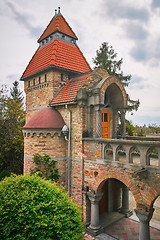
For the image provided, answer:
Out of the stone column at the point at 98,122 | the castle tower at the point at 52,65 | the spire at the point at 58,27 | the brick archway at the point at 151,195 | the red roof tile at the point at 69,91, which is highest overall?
the spire at the point at 58,27

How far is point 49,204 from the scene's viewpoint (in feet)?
16.8

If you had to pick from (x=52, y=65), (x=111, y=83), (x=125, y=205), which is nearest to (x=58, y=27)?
(x=52, y=65)

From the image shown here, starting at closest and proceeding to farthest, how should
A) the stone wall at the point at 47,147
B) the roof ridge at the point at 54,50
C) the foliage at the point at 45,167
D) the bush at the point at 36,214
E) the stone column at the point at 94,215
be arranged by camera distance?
the bush at the point at 36,214 < the stone column at the point at 94,215 < the foliage at the point at 45,167 < the stone wall at the point at 47,147 < the roof ridge at the point at 54,50

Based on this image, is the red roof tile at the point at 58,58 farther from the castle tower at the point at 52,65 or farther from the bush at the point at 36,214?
the bush at the point at 36,214

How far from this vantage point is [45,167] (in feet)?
33.8

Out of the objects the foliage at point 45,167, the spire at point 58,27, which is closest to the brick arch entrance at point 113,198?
the foliage at point 45,167

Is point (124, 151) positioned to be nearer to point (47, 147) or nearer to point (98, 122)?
point (98, 122)

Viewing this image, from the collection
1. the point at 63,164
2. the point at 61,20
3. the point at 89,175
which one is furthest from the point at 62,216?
the point at 61,20

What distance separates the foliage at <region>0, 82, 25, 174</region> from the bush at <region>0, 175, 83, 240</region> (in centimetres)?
1303

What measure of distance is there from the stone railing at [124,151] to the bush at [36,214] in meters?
3.14

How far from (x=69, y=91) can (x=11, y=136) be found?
11.0 meters

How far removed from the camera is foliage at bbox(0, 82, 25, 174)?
58.2ft

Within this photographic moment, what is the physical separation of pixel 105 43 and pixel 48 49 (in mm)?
11993

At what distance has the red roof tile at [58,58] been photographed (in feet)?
41.0
